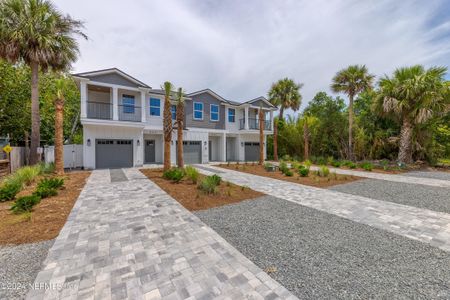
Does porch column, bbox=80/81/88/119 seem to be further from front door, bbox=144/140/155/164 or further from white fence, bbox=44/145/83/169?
front door, bbox=144/140/155/164

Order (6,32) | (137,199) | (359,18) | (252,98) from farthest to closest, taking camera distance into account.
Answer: (252,98) < (6,32) < (359,18) < (137,199)

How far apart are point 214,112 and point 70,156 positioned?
11.8 metres

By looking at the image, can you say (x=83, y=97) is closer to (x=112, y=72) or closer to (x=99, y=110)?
(x=99, y=110)

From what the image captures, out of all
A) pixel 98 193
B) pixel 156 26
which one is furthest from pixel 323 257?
pixel 156 26

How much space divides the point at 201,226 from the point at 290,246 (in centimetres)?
182

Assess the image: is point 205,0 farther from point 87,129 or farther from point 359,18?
point 87,129

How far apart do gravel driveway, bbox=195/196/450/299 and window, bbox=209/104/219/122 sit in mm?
14524

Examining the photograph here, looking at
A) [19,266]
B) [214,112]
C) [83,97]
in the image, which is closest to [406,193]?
[19,266]

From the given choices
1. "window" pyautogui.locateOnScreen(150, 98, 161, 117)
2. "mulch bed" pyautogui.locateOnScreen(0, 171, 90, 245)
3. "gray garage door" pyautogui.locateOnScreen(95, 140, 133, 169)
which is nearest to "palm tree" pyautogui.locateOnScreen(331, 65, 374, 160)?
"window" pyautogui.locateOnScreen(150, 98, 161, 117)

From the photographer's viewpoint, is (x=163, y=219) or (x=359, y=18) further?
(x=359, y=18)

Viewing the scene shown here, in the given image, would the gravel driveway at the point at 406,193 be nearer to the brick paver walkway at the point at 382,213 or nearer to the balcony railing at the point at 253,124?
the brick paver walkway at the point at 382,213

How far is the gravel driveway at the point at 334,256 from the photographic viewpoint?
7.73 ft

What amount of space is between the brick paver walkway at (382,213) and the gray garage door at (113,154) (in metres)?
11.0

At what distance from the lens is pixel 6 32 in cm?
990
